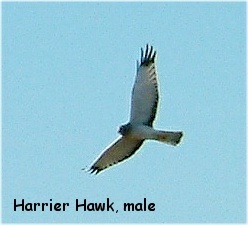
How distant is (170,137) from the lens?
12.6 meters

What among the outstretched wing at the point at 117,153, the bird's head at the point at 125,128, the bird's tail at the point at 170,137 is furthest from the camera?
the outstretched wing at the point at 117,153

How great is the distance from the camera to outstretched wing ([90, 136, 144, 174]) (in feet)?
42.7

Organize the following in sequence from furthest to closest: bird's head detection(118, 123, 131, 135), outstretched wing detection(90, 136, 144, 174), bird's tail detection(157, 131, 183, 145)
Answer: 1. outstretched wing detection(90, 136, 144, 174)
2. bird's head detection(118, 123, 131, 135)
3. bird's tail detection(157, 131, 183, 145)

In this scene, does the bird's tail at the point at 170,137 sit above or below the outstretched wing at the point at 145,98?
below

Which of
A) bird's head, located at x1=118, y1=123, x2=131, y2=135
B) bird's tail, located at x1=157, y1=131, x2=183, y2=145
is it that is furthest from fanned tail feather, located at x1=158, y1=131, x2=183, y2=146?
bird's head, located at x1=118, y1=123, x2=131, y2=135

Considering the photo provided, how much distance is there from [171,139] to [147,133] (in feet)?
0.71

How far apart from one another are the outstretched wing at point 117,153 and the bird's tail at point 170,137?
1.20 feet

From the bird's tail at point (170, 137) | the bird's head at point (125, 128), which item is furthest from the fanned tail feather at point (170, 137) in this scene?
the bird's head at point (125, 128)

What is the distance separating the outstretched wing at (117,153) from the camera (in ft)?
42.7

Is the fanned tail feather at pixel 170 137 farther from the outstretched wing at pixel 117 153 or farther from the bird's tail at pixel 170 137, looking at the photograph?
the outstretched wing at pixel 117 153

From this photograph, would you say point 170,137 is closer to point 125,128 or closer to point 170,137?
point 170,137

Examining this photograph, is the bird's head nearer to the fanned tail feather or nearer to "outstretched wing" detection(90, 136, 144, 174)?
"outstretched wing" detection(90, 136, 144, 174)

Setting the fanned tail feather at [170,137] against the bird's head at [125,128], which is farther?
the bird's head at [125,128]

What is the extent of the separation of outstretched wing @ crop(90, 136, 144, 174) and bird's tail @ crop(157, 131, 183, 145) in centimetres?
37
